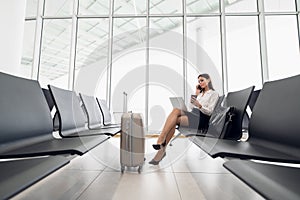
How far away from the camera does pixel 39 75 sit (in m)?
4.55

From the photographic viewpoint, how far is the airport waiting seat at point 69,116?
1.49 meters

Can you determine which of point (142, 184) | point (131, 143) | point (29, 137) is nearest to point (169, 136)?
point (131, 143)

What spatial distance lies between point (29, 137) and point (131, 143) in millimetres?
745

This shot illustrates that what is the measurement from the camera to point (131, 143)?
1.62 metres

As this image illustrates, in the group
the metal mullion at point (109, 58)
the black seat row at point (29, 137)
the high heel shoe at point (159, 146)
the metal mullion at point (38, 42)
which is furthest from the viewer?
the metal mullion at point (38, 42)

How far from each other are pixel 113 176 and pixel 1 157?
0.80m

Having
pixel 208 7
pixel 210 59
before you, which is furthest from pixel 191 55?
pixel 208 7

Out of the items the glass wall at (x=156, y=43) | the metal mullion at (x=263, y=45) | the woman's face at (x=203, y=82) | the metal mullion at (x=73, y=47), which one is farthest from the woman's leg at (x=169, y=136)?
the metal mullion at (x=73, y=47)

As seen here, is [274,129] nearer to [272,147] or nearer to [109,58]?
[272,147]

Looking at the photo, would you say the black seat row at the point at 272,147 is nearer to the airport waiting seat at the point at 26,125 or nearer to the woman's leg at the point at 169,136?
the woman's leg at the point at 169,136

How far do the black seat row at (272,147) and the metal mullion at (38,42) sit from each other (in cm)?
461

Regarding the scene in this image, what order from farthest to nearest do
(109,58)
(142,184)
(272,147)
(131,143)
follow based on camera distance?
(109,58)
(131,143)
(142,184)
(272,147)

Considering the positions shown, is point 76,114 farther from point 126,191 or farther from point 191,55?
point 191,55

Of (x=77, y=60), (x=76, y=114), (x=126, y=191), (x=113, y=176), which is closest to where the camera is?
(x=126, y=191)
